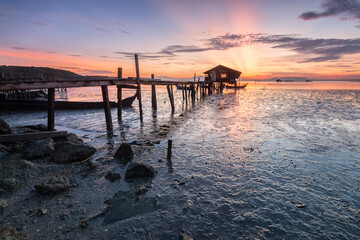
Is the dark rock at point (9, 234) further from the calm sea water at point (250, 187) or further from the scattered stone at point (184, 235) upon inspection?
the scattered stone at point (184, 235)

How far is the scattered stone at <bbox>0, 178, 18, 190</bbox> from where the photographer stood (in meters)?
4.68

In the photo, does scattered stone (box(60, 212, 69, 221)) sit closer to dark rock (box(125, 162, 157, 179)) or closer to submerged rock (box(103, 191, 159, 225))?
submerged rock (box(103, 191, 159, 225))

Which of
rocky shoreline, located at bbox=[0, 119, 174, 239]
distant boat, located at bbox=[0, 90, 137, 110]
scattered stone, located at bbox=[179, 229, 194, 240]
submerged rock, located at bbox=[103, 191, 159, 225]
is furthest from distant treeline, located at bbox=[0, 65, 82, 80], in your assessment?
scattered stone, located at bbox=[179, 229, 194, 240]

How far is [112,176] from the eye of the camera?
5605mm

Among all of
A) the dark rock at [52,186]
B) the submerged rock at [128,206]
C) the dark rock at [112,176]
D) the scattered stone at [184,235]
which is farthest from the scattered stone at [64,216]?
the scattered stone at [184,235]

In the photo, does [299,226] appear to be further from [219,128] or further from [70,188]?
[219,128]

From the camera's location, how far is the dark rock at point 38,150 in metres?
6.53

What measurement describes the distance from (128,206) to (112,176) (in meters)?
1.59

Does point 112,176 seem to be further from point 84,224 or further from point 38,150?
point 38,150

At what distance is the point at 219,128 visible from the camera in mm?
12461

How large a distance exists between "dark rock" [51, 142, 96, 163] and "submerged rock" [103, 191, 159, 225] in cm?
310

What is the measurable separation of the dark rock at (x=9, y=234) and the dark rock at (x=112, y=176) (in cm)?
239

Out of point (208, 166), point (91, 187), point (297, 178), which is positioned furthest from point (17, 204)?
point (297, 178)

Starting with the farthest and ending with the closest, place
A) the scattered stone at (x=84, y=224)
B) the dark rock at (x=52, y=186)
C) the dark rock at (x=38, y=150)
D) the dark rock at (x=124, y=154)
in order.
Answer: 1. the dark rock at (x=124, y=154)
2. the dark rock at (x=38, y=150)
3. the dark rock at (x=52, y=186)
4. the scattered stone at (x=84, y=224)
